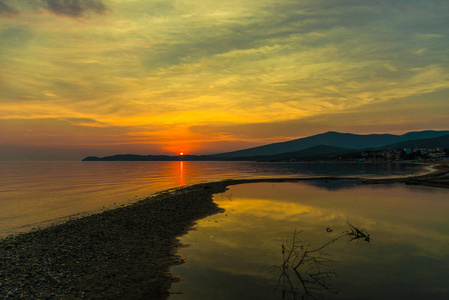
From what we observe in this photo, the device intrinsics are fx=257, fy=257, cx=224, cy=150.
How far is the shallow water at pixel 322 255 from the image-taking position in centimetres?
1156

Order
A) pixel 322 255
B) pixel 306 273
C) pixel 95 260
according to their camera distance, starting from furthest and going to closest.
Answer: pixel 322 255 < pixel 95 260 < pixel 306 273

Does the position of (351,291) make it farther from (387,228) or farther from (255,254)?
(387,228)

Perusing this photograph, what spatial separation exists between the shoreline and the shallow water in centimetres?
137

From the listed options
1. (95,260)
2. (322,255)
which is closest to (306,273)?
(322,255)

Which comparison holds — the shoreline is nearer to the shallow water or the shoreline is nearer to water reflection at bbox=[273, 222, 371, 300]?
the shallow water

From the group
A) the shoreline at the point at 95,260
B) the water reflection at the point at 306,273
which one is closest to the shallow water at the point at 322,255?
the water reflection at the point at 306,273

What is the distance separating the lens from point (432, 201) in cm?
3525

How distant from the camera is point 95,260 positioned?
14.3 meters

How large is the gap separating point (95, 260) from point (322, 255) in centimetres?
1326

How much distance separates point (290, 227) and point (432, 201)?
2611cm

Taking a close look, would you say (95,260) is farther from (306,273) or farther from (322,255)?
(322,255)

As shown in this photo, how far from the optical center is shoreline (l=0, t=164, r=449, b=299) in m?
11.1

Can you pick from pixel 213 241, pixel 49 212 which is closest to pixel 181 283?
pixel 213 241

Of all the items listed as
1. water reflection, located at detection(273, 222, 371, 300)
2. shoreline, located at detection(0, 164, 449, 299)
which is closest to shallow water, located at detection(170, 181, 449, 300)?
water reflection, located at detection(273, 222, 371, 300)
